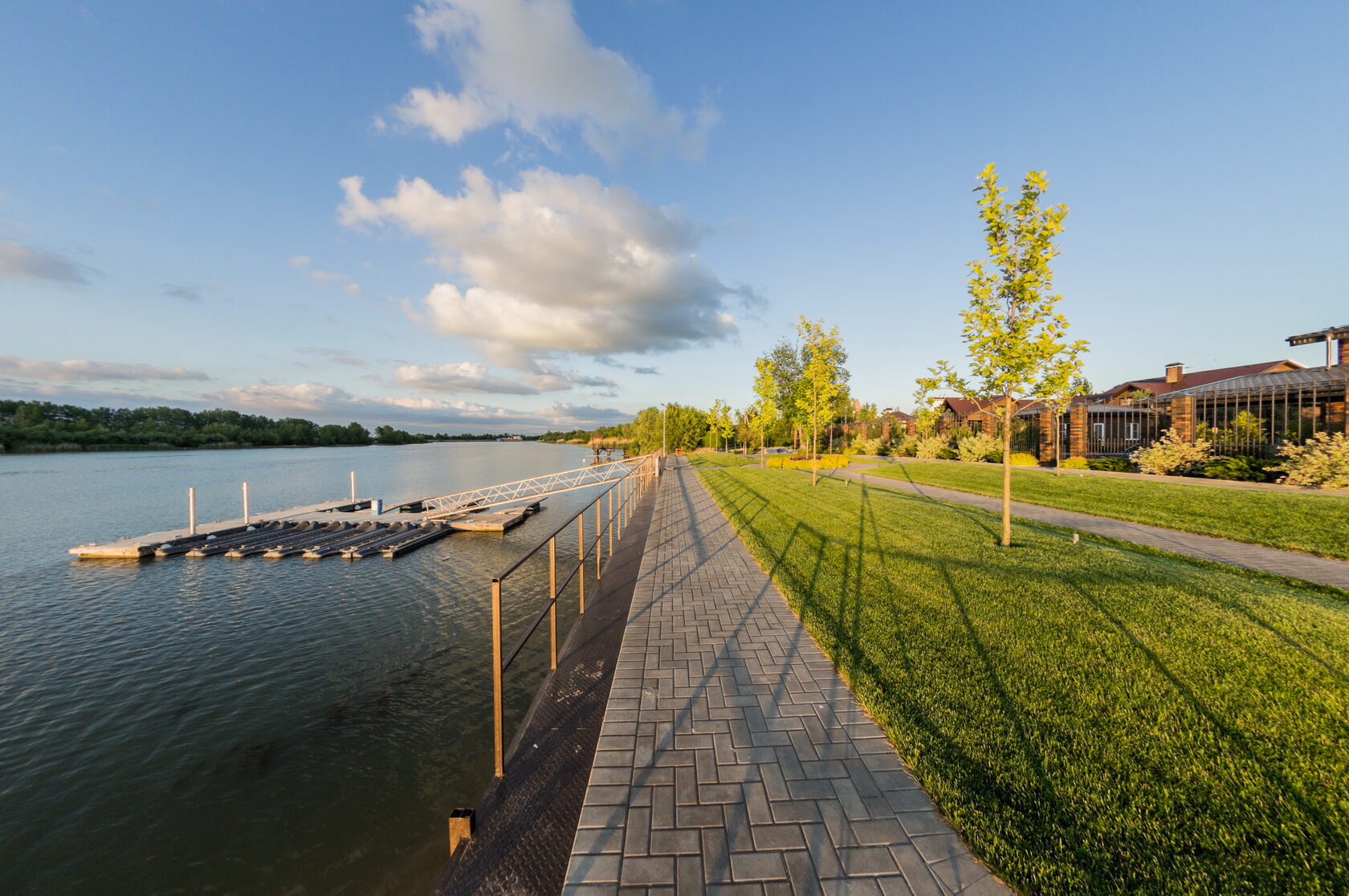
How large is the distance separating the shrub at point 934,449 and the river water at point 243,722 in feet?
74.5

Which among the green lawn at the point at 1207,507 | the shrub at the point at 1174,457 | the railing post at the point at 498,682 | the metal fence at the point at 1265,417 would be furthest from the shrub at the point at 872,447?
the railing post at the point at 498,682

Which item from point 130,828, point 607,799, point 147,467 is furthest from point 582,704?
point 147,467

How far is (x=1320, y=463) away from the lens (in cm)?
1078

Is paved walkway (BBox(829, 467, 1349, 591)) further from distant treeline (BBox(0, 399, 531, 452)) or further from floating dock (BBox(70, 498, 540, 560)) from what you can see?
distant treeline (BBox(0, 399, 531, 452))

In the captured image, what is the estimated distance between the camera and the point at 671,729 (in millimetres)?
2941

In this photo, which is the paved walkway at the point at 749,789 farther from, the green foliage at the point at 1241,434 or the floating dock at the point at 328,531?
the green foliage at the point at 1241,434

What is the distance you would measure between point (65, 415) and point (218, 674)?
4061 inches

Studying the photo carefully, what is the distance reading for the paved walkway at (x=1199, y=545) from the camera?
5688mm

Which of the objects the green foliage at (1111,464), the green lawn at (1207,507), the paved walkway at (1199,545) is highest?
the green foliage at (1111,464)

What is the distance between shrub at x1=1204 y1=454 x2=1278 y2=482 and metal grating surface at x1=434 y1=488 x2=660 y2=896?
59.9 feet

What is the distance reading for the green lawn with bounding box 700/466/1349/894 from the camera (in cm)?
195

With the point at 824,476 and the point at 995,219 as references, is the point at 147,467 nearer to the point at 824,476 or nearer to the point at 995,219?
the point at 824,476

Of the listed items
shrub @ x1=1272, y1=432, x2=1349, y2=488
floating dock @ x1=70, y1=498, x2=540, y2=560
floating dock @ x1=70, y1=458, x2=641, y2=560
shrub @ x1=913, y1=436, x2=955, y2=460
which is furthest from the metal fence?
floating dock @ x1=70, y1=498, x2=540, y2=560

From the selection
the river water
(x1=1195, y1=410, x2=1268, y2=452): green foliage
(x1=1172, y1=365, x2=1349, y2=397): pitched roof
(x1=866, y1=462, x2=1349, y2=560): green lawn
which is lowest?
the river water
